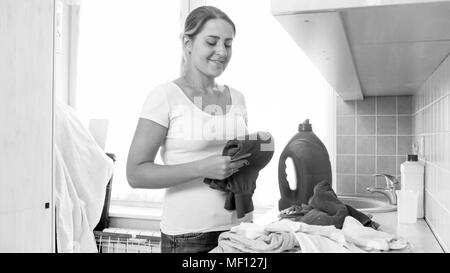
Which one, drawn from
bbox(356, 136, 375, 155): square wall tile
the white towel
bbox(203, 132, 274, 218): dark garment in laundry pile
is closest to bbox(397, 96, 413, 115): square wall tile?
bbox(356, 136, 375, 155): square wall tile

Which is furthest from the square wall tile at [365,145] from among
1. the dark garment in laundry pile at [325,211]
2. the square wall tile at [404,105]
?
the dark garment in laundry pile at [325,211]

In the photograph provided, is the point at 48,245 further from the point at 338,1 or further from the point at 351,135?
the point at 338,1

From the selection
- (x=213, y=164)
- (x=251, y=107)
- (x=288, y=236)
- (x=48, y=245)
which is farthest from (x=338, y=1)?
(x=251, y=107)

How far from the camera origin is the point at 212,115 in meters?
0.77

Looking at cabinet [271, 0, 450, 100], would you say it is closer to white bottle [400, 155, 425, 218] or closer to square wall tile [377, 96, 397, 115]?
white bottle [400, 155, 425, 218]

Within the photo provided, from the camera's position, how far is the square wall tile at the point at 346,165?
1.38 meters

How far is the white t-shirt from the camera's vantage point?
29.5 inches

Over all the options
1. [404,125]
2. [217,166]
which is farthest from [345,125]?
[217,166]

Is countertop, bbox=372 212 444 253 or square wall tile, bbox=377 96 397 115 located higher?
square wall tile, bbox=377 96 397 115

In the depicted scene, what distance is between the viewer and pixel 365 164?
1363 millimetres

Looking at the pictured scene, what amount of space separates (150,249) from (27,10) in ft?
2.96

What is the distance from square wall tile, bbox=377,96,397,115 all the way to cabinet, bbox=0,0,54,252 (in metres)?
0.93

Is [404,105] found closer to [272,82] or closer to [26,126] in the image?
[272,82]

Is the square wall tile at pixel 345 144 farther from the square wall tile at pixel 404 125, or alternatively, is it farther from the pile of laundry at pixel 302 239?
the pile of laundry at pixel 302 239
